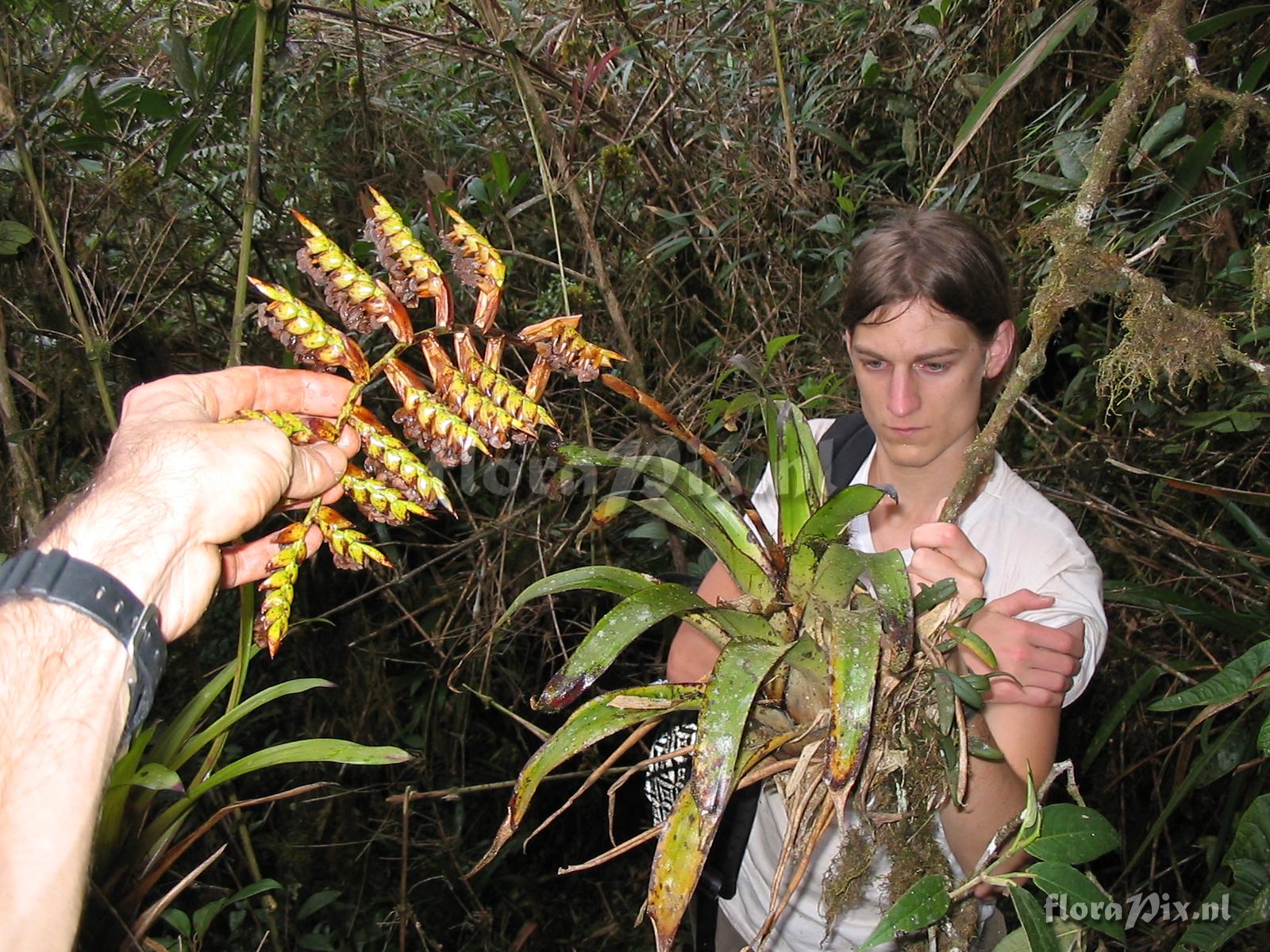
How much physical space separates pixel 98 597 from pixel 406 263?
38 centimetres

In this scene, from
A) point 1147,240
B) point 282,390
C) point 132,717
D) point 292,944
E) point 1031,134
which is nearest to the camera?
point 132,717

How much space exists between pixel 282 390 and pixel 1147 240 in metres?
1.52

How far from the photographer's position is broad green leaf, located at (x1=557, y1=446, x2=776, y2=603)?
0.84 meters

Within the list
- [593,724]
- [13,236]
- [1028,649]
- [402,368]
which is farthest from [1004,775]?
[13,236]

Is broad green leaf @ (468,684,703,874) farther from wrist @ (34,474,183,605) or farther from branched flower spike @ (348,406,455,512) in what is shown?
wrist @ (34,474,183,605)

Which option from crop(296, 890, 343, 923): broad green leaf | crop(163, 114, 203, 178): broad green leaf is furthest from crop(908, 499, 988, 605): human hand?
crop(296, 890, 343, 923): broad green leaf

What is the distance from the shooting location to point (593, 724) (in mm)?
785

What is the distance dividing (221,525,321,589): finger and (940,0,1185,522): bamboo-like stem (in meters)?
0.67

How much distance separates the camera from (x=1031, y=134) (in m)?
1.91

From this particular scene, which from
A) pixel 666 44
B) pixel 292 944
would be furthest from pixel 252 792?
pixel 666 44

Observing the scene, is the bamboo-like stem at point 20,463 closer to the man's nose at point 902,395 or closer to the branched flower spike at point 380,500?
the branched flower spike at point 380,500

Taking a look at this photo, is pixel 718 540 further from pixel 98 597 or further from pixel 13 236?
pixel 13 236

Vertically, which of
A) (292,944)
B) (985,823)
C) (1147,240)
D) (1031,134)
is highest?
(1031,134)

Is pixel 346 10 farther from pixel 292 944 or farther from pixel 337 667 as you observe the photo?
pixel 292 944
